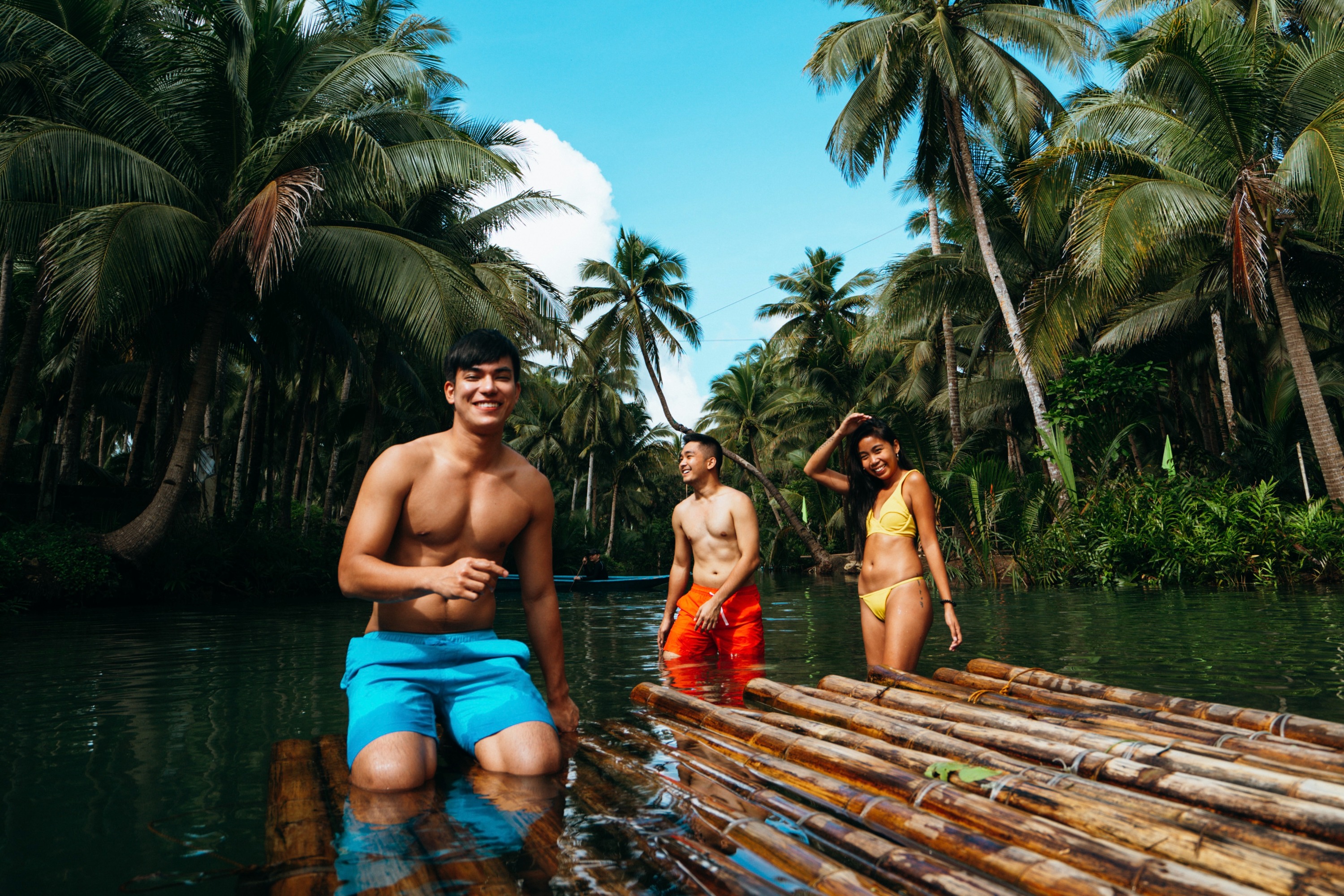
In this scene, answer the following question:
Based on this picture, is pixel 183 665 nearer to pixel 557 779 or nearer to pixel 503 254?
pixel 557 779

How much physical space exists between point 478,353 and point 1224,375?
21.6 m

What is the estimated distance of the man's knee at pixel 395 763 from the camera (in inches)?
110

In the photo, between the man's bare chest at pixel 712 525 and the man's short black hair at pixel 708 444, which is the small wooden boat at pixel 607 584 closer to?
the man's bare chest at pixel 712 525

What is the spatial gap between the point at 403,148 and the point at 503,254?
31.8 feet

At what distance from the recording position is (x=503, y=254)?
938 inches

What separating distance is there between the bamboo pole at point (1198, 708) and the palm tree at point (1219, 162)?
11571 mm

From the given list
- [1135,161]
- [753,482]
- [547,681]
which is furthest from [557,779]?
[753,482]

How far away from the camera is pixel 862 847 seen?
6.56 feet

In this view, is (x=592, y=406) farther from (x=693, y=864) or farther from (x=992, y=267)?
(x=693, y=864)

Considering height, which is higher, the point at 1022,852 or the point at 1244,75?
the point at 1244,75

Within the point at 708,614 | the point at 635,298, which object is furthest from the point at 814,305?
the point at 708,614

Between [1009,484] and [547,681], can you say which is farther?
[1009,484]

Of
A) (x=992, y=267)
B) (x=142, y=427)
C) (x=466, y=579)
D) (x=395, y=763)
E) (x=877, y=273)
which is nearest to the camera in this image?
(x=466, y=579)

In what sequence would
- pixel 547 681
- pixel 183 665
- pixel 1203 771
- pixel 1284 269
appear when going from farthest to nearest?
pixel 1284 269, pixel 183 665, pixel 547 681, pixel 1203 771
